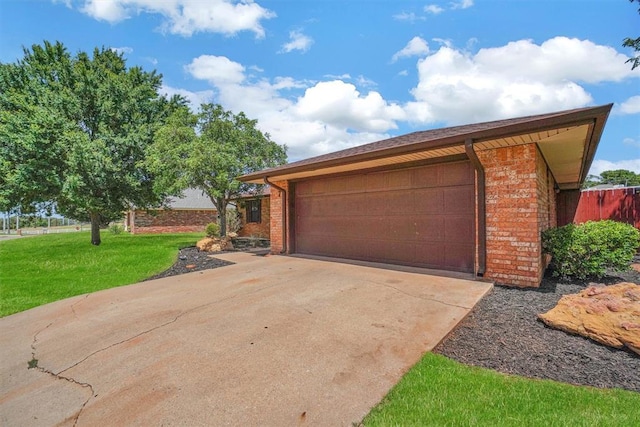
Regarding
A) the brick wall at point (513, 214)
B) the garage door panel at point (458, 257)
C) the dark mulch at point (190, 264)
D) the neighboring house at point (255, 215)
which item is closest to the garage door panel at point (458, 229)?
the garage door panel at point (458, 257)

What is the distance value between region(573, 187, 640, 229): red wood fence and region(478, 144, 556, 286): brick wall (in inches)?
349

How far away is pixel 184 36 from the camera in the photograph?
31.8 ft

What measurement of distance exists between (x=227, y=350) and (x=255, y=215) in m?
12.7

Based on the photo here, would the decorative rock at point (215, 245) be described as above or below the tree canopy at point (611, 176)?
below

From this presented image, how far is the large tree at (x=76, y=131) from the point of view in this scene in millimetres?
11555

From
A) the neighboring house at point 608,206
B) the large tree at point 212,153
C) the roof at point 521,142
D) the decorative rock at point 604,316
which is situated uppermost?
the large tree at point 212,153

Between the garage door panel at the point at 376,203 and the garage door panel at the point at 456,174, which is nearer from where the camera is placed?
the garage door panel at the point at 456,174

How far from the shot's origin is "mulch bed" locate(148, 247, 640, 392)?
8.55 ft

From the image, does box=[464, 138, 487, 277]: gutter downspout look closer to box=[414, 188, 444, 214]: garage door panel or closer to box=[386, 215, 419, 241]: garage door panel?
box=[414, 188, 444, 214]: garage door panel

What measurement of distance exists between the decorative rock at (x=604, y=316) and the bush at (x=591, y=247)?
1823mm

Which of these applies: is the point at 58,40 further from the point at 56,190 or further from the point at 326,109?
the point at 326,109

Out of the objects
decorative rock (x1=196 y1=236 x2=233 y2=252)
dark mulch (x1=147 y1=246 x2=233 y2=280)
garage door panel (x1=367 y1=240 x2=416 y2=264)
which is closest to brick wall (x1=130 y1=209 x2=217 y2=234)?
decorative rock (x1=196 y1=236 x2=233 y2=252)

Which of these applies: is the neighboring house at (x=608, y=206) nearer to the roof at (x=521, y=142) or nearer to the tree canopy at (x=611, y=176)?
the roof at (x=521, y=142)

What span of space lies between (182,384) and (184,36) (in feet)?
34.5
